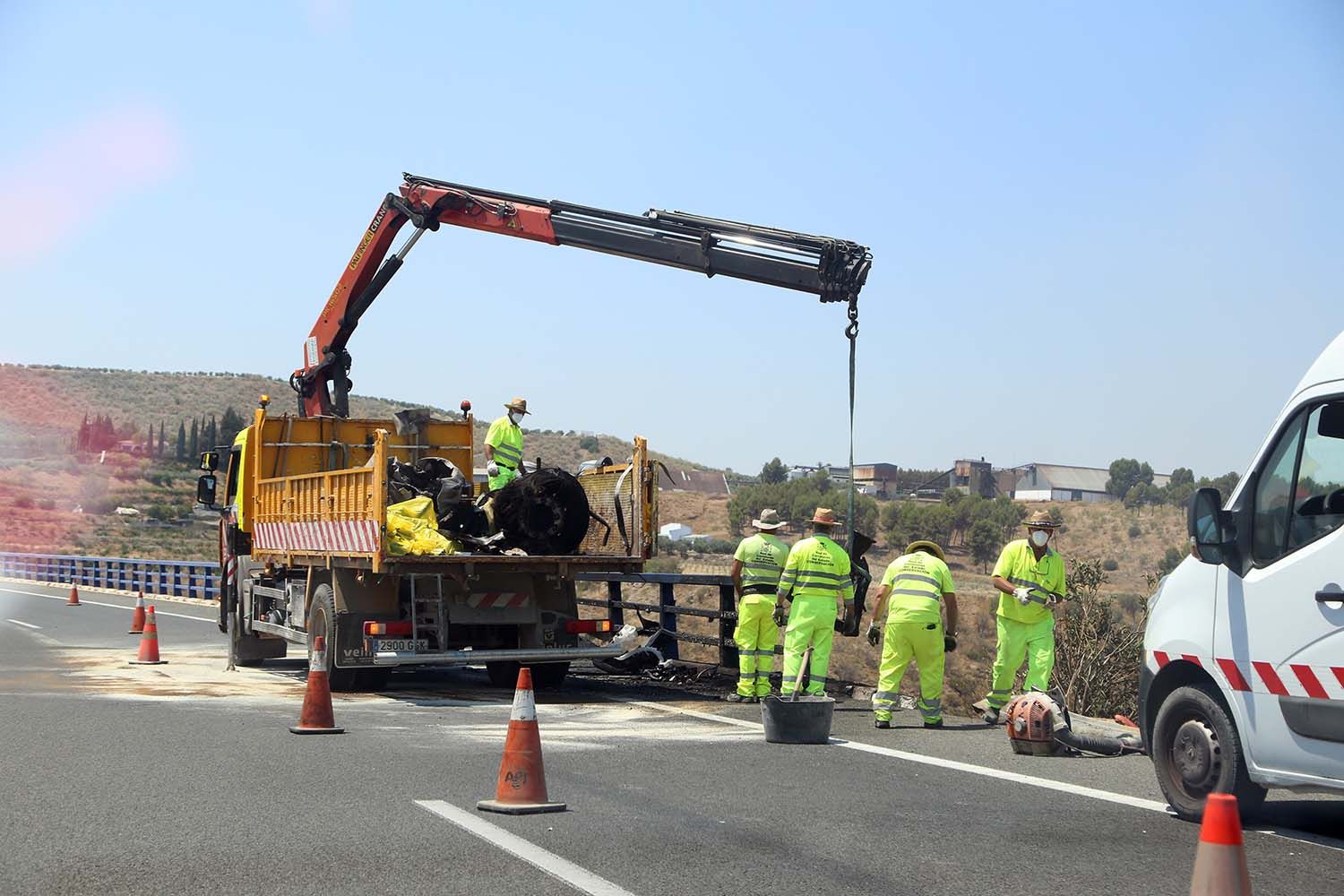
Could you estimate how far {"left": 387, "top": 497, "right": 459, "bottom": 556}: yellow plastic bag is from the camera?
13680mm

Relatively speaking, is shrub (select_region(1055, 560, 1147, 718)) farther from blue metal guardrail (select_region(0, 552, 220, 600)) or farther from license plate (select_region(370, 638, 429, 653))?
blue metal guardrail (select_region(0, 552, 220, 600))

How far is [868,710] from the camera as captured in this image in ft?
44.6

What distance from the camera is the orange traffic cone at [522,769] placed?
7758mm

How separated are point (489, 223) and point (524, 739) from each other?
9.99m

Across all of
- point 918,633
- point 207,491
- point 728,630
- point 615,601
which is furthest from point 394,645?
point 207,491

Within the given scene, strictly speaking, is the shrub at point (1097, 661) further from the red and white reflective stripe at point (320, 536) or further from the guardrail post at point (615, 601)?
the red and white reflective stripe at point (320, 536)

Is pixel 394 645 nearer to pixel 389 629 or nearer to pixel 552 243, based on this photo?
pixel 389 629

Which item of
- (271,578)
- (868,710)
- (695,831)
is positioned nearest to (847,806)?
(695,831)

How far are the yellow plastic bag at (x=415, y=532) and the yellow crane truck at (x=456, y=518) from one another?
0.28ft

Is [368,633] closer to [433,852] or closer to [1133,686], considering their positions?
[433,852]

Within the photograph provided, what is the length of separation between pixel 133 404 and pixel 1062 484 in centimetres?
7354

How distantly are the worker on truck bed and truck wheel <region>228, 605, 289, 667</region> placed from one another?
13.3 feet

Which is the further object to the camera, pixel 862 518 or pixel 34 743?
pixel 862 518

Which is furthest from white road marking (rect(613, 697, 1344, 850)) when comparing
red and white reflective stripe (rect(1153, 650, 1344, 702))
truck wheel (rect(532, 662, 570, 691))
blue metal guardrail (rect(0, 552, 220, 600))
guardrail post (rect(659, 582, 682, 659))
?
blue metal guardrail (rect(0, 552, 220, 600))
